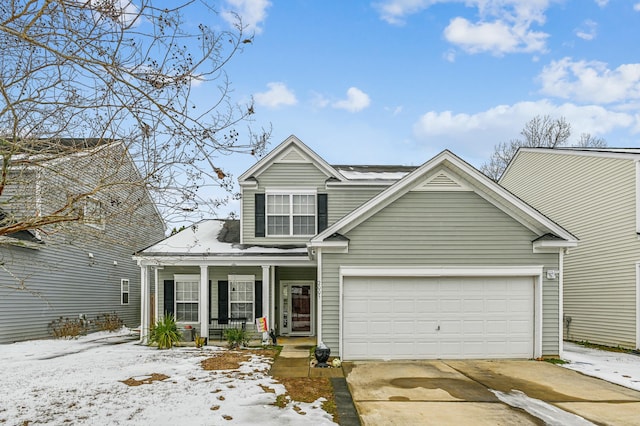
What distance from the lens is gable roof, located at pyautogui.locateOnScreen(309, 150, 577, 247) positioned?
39.3 feet

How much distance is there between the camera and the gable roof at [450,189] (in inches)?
472

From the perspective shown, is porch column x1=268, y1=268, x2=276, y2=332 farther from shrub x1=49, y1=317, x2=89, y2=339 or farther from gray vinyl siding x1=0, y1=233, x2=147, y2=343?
shrub x1=49, y1=317, x2=89, y2=339

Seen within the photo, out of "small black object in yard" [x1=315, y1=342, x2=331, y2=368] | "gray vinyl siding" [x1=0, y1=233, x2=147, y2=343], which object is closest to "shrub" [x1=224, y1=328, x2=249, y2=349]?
"small black object in yard" [x1=315, y1=342, x2=331, y2=368]

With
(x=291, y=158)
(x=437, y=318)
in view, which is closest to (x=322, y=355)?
(x=437, y=318)

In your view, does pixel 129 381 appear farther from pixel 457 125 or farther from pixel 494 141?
pixel 494 141

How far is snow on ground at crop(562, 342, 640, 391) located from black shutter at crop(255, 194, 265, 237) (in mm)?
9882

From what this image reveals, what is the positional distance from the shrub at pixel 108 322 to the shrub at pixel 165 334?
6073 millimetres

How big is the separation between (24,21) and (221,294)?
12694 millimetres

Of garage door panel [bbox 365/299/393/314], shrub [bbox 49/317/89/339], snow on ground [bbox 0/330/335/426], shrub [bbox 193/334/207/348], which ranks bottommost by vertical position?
shrub [bbox 49/317/89/339]

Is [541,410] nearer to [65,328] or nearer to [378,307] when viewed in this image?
[378,307]

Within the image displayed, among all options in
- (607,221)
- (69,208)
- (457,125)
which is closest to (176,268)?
(69,208)

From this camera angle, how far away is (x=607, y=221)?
1512 cm

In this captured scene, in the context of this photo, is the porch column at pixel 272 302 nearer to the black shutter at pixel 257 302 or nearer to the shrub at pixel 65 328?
the black shutter at pixel 257 302

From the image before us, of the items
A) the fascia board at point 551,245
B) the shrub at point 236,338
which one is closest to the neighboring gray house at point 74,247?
the shrub at point 236,338
